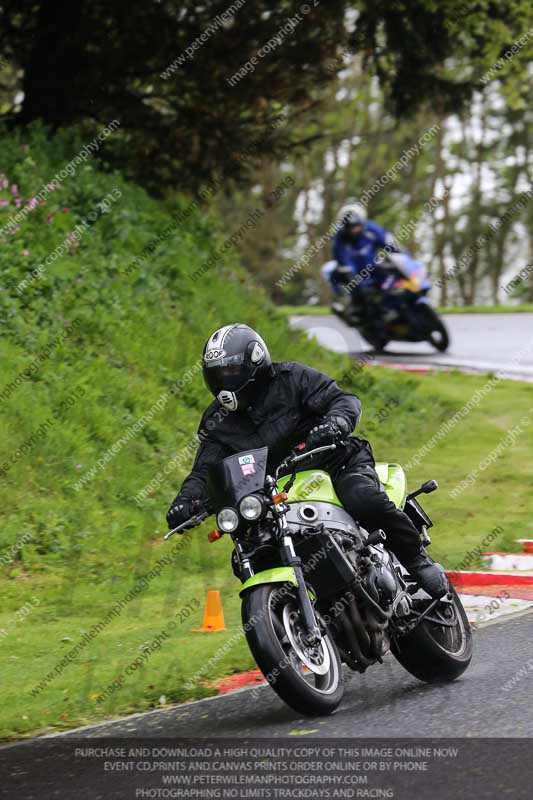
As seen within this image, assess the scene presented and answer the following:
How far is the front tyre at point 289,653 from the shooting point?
5.11 metres

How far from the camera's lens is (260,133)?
16906 millimetres

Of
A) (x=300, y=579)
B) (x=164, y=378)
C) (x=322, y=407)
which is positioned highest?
(x=322, y=407)

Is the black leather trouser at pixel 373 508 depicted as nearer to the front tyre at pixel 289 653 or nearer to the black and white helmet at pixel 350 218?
the front tyre at pixel 289 653

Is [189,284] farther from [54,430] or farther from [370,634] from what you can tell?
[370,634]

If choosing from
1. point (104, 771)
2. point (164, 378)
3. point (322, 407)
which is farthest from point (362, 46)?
point (104, 771)

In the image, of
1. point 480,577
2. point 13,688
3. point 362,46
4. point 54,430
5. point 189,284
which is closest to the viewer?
point 13,688

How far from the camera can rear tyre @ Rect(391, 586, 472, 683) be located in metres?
6.04

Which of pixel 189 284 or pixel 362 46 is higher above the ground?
pixel 362 46

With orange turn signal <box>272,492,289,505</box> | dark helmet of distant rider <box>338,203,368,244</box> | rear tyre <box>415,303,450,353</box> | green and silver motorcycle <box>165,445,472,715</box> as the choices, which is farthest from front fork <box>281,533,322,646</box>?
dark helmet of distant rider <box>338,203,368,244</box>

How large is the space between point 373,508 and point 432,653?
0.85 m

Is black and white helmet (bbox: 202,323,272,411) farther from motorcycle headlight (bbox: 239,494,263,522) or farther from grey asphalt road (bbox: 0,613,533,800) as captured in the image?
grey asphalt road (bbox: 0,613,533,800)

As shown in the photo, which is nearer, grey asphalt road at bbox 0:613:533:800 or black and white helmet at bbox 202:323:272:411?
grey asphalt road at bbox 0:613:533:800

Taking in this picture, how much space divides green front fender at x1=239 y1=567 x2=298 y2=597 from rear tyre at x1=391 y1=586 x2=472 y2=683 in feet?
3.35

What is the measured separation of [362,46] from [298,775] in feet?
48.4
